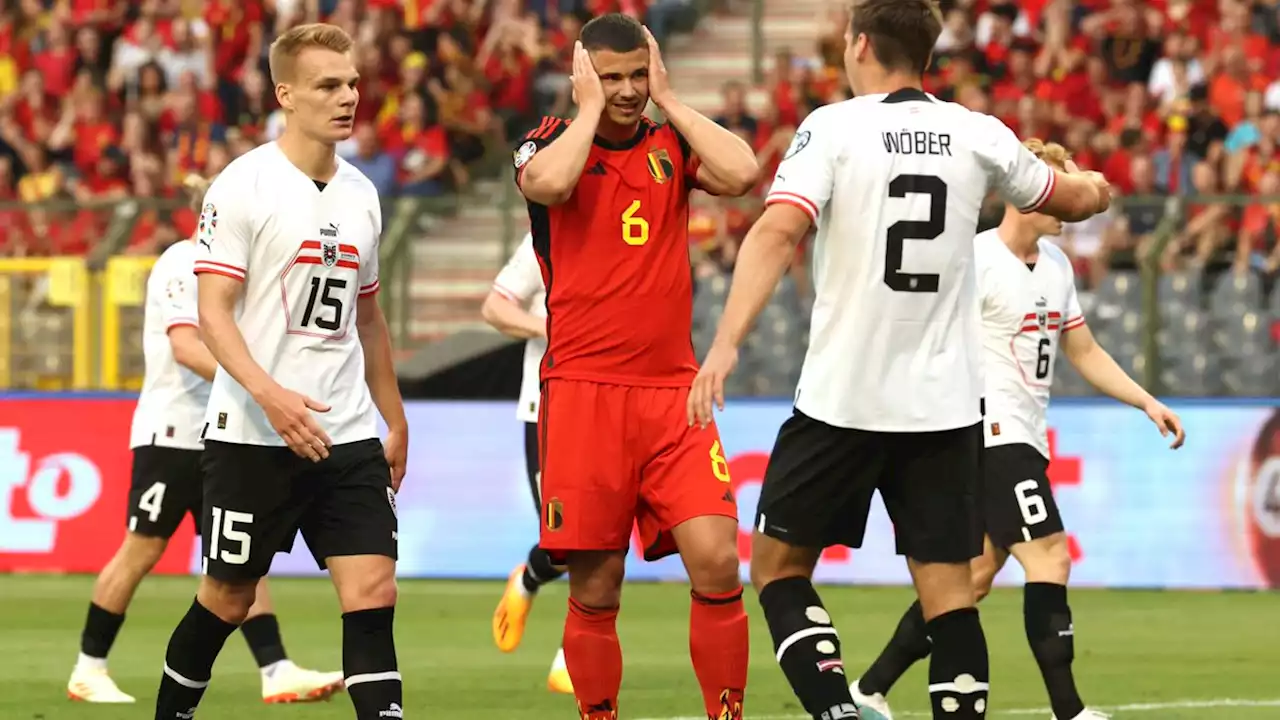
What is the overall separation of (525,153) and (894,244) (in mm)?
1329

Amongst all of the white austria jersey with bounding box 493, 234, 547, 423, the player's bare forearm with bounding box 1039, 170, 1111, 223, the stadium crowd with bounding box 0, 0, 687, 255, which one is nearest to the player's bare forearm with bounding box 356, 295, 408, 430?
the player's bare forearm with bounding box 1039, 170, 1111, 223

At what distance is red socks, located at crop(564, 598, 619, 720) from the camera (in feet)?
24.1

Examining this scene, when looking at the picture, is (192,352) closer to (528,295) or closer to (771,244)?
(528,295)

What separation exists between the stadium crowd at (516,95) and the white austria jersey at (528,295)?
237 inches

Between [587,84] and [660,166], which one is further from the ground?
[587,84]

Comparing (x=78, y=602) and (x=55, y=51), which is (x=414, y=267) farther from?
(x=55, y=51)

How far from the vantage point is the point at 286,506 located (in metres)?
7.06

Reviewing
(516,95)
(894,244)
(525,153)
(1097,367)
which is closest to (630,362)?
(525,153)

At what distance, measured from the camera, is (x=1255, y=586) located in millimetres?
15000

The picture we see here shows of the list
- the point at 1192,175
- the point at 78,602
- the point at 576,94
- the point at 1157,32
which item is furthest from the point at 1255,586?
the point at 576,94

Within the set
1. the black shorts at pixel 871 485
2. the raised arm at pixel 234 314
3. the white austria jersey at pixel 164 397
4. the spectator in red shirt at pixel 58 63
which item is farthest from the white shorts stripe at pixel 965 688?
the spectator in red shirt at pixel 58 63

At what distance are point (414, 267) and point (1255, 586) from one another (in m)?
6.85

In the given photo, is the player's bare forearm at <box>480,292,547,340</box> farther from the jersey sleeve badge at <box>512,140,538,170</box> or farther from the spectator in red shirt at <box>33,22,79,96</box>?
the spectator in red shirt at <box>33,22,79,96</box>

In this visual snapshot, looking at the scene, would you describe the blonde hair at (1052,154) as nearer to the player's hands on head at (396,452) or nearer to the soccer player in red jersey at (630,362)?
the soccer player in red jersey at (630,362)
